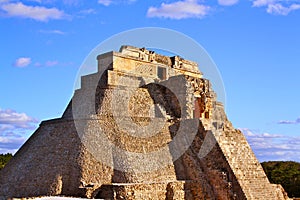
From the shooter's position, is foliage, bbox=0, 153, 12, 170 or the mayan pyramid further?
foliage, bbox=0, 153, 12, 170

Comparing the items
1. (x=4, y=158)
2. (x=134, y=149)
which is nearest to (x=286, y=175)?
(x=134, y=149)

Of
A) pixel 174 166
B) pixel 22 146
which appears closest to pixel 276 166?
pixel 174 166

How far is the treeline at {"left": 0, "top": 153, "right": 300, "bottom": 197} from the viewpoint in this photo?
33.4m

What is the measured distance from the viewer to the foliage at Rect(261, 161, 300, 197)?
109 feet

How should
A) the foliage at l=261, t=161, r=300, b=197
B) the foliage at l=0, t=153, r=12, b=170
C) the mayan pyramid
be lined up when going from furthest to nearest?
the foliage at l=0, t=153, r=12, b=170
the foliage at l=261, t=161, r=300, b=197
the mayan pyramid

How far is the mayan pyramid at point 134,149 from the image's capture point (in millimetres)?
18875

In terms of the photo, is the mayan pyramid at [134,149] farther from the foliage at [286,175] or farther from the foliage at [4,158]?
the foliage at [4,158]

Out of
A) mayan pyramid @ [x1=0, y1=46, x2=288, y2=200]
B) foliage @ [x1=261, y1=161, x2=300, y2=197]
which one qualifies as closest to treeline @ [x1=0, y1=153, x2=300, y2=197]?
foliage @ [x1=261, y1=161, x2=300, y2=197]

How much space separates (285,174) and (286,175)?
473 millimetres

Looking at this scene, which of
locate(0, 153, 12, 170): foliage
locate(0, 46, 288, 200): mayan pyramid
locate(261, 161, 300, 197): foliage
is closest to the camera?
locate(0, 46, 288, 200): mayan pyramid

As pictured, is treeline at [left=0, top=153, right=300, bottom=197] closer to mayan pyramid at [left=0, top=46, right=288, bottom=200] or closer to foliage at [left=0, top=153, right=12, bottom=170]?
foliage at [left=0, top=153, right=12, bottom=170]

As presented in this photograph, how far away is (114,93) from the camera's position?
22.1m

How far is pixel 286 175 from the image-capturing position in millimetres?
35750

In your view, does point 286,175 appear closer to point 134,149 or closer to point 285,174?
point 285,174
